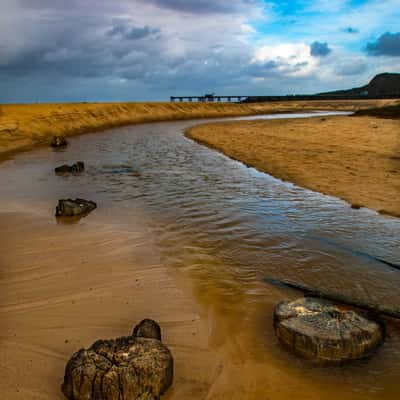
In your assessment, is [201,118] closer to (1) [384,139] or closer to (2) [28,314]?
(1) [384,139]

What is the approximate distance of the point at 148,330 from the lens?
3789mm

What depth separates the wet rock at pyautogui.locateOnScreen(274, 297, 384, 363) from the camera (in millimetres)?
3533

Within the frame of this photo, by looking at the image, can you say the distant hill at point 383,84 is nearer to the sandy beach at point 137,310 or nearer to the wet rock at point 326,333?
the sandy beach at point 137,310

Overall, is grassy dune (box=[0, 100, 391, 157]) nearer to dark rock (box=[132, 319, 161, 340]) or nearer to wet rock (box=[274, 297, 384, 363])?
dark rock (box=[132, 319, 161, 340])

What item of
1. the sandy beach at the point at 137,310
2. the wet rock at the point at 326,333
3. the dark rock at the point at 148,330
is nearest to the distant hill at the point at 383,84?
the sandy beach at the point at 137,310

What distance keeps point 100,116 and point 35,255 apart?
114ft

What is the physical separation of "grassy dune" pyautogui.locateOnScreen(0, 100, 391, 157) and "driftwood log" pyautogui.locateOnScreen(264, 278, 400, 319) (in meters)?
19.3

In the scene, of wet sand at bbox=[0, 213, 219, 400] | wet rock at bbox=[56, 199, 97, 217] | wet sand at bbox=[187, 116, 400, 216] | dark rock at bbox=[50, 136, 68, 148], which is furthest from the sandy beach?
dark rock at bbox=[50, 136, 68, 148]

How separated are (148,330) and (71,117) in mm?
33783

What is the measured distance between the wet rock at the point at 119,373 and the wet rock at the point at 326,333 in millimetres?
1346

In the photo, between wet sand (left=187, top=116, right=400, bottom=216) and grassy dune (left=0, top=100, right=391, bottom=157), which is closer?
wet sand (left=187, top=116, right=400, bottom=216)

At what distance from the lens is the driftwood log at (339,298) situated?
13.5 ft

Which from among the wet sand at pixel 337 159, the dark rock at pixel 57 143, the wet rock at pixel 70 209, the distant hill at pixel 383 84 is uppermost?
the distant hill at pixel 383 84

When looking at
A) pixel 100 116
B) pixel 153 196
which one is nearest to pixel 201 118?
pixel 100 116
